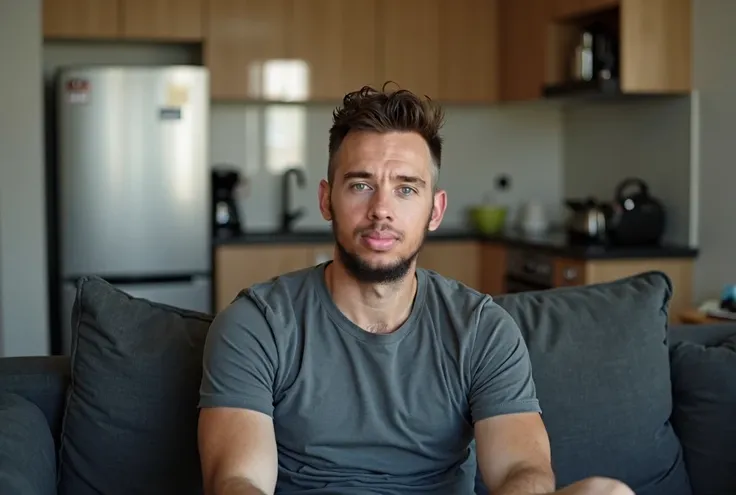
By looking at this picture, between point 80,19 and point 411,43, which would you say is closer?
point 80,19

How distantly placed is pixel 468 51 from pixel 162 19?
5.20 feet

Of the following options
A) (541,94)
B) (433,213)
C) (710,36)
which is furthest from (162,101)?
(433,213)

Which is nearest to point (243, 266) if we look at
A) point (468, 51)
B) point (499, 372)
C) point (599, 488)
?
point (468, 51)

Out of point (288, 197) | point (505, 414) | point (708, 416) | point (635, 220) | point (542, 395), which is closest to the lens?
point (505, 414)

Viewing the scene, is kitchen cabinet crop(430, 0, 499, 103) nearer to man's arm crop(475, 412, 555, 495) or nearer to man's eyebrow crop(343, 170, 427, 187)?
man's eyebrow crop(343, 170, 427, 187)

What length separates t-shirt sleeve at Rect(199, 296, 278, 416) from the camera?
192 cm

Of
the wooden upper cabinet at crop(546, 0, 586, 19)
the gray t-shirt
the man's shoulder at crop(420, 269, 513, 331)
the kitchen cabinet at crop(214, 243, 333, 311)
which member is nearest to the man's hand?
the gray t-shirt

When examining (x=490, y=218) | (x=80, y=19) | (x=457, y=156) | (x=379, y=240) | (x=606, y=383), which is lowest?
(x=606, y=383)

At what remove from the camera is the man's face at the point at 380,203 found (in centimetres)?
204

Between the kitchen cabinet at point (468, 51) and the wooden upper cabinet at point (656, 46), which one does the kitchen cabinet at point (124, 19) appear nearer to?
the kitchen cabinet at point (468, 51)

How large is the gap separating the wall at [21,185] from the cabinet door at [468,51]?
204 cm

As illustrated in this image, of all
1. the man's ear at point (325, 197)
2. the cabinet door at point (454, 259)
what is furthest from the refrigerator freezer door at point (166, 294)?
the man's ear at point (325, 197)

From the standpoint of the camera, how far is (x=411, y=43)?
5.61 meters

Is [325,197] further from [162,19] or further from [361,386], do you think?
[162,19]
